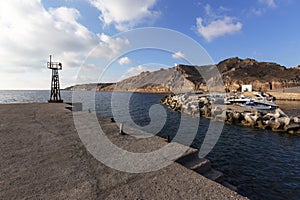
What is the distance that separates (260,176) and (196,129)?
38.8ft

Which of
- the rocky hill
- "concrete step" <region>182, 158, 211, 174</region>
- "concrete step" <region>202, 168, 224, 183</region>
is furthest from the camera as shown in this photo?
the rocky hill

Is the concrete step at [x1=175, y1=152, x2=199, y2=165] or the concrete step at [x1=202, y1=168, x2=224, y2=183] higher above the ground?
the concrete step at [x1=175, y1=152, x2=199, y2=165]

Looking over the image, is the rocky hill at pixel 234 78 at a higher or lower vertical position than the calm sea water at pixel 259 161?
higher

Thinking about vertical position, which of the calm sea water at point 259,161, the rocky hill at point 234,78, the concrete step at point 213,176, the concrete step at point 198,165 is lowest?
the calm sea water at point 259,161

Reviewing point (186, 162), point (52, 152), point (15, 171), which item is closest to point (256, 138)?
point (186, 162)

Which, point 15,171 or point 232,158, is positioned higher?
point 15,171

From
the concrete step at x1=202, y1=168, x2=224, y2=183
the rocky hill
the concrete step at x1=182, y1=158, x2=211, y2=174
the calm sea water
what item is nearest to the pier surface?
the concrete step at x1=182, y1=158, x2=211, y2=174

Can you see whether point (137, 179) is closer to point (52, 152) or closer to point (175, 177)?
point (175, 177)

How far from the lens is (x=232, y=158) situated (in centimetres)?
1288

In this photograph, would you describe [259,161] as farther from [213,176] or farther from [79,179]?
[79,179]

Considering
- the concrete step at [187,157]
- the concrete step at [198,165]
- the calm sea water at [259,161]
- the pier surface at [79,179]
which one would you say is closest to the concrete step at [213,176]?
the concrete step at [198,165]

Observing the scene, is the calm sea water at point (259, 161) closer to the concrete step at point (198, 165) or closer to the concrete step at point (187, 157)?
the concrete step at point (198, 165)

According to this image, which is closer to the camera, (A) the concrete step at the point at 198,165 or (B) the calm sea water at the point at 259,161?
(A) the concrete step at the point at 198,165

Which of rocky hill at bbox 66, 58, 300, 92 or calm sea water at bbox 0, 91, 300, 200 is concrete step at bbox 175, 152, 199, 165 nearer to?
calm sea water at bbox 0, 91, 300, 200
